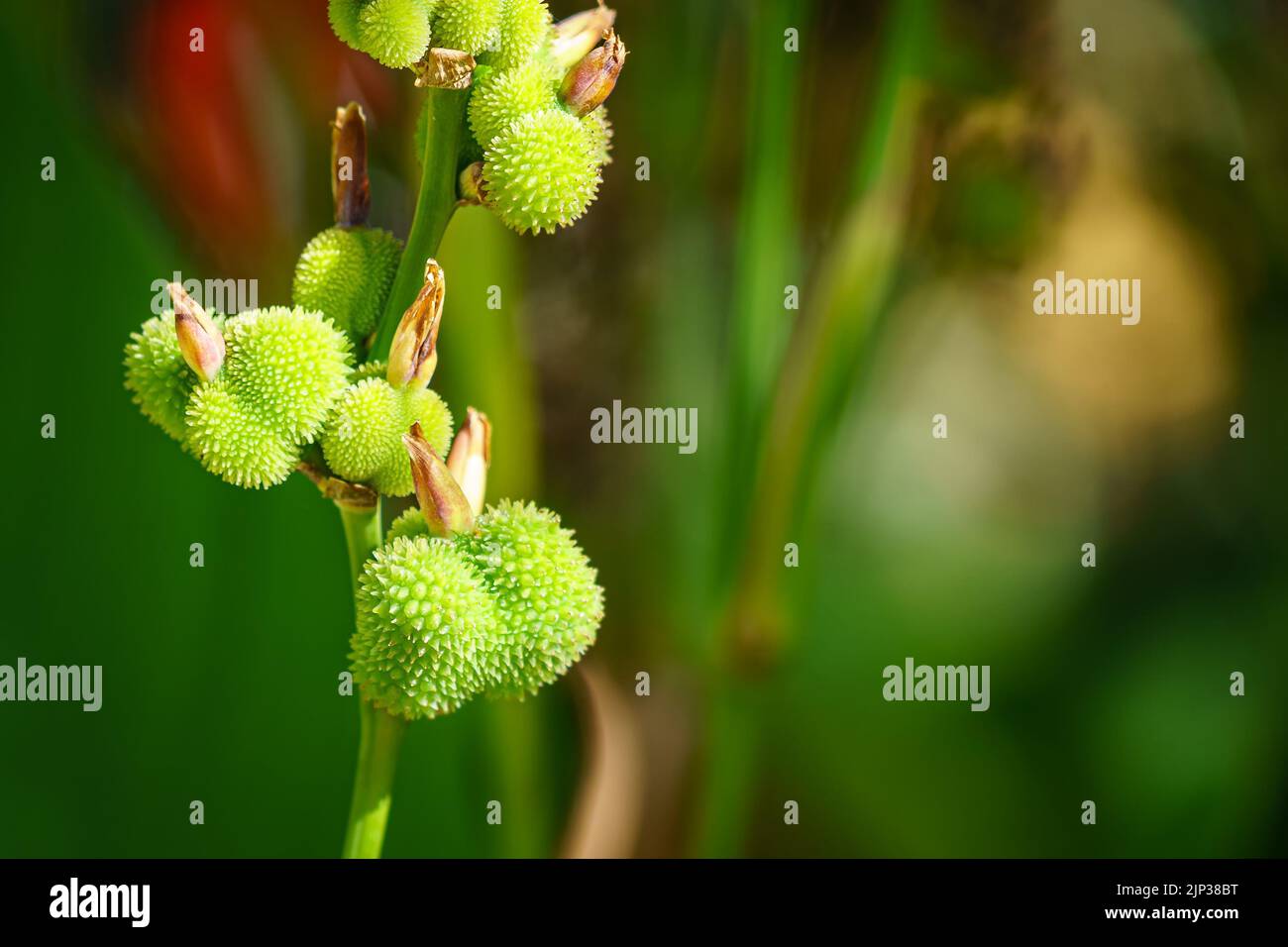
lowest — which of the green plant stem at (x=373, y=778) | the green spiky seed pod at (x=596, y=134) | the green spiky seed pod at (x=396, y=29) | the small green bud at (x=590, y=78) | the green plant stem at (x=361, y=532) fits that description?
the green plant stem at (x=373, y=778)

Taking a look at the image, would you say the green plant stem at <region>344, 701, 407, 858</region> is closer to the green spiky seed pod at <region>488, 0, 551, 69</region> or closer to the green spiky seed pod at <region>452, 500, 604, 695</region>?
the green spiky seed pod at <region>452, 500, 604, 695</region>

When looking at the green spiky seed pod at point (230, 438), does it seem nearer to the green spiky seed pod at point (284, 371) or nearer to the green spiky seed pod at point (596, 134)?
the green spiky seed pod at point (284, 371)

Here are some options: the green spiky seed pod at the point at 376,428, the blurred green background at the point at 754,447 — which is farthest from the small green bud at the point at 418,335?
the blurred green background at the point at 754,447

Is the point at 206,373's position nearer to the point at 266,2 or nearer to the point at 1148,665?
the point at 266,2

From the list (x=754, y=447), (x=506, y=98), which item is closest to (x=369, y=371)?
(x=506, y=98)

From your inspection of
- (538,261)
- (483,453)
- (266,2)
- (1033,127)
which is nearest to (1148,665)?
(1033,127)

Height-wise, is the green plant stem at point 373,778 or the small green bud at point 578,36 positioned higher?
the small green bud at point 578,36
